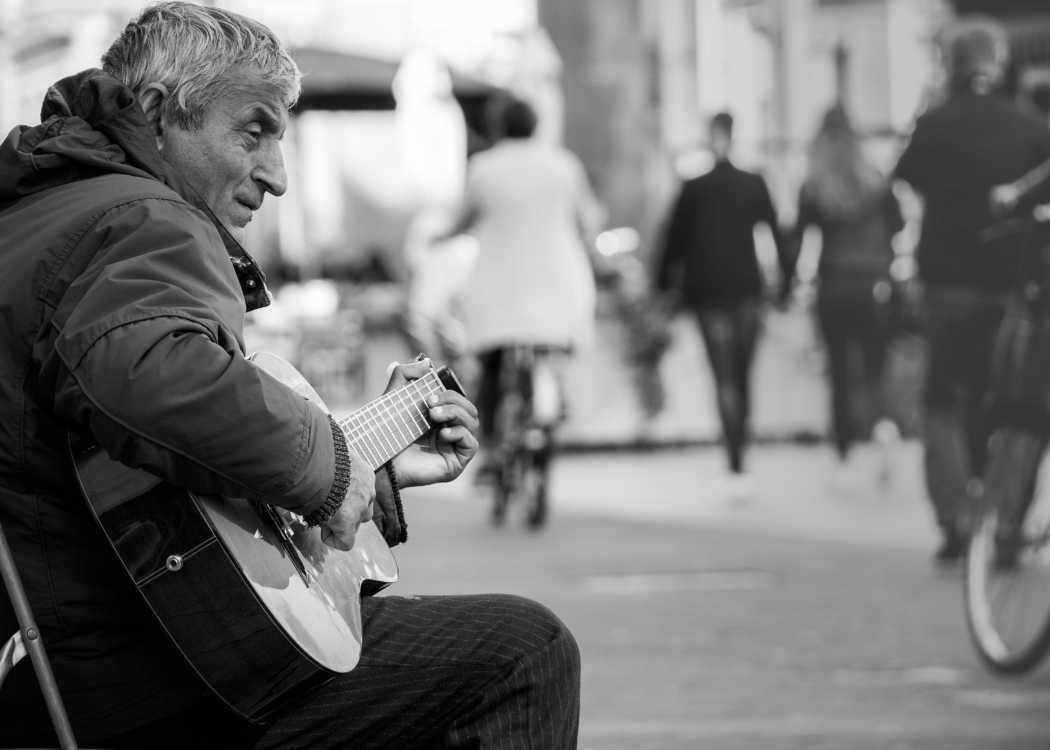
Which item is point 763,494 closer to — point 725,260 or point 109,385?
point 725,260

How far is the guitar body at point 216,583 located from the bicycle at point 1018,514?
11.7ft

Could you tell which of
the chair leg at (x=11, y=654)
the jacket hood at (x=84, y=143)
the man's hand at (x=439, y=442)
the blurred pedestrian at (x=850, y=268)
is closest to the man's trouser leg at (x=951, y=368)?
the blurred pedestrian at (x=850, y=268)

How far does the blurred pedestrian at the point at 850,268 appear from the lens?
10.4 meters

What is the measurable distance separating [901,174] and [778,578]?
6.62ft

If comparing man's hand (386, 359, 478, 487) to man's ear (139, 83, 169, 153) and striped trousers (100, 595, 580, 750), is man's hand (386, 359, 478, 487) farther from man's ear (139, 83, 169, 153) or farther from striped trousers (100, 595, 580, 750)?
man's ear (139, 83, 169, 153)

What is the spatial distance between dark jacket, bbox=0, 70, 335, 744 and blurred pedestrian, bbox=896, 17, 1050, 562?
582 cm

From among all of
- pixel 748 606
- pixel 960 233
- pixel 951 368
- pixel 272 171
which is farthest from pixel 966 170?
pixel 272 171

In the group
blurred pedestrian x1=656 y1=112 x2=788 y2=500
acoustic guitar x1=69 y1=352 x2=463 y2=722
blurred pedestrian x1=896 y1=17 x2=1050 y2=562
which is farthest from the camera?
blurred pedestrian x1=656 y1=112 x2=788 y2=500

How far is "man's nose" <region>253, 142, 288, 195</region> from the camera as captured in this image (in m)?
2.41

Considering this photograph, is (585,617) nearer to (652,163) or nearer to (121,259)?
(121,259)

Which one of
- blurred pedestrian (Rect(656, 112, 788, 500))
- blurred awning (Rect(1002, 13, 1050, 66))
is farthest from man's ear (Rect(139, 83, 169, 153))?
blurred awning (Rect(1002, 13, 1050, 66))

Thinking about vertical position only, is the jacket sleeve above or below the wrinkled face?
below

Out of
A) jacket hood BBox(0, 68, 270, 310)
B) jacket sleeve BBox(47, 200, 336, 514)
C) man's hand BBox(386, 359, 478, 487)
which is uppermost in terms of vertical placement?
jacket hood BBox(0, 68, 270, 310)

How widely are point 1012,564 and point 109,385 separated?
4.03 meters
